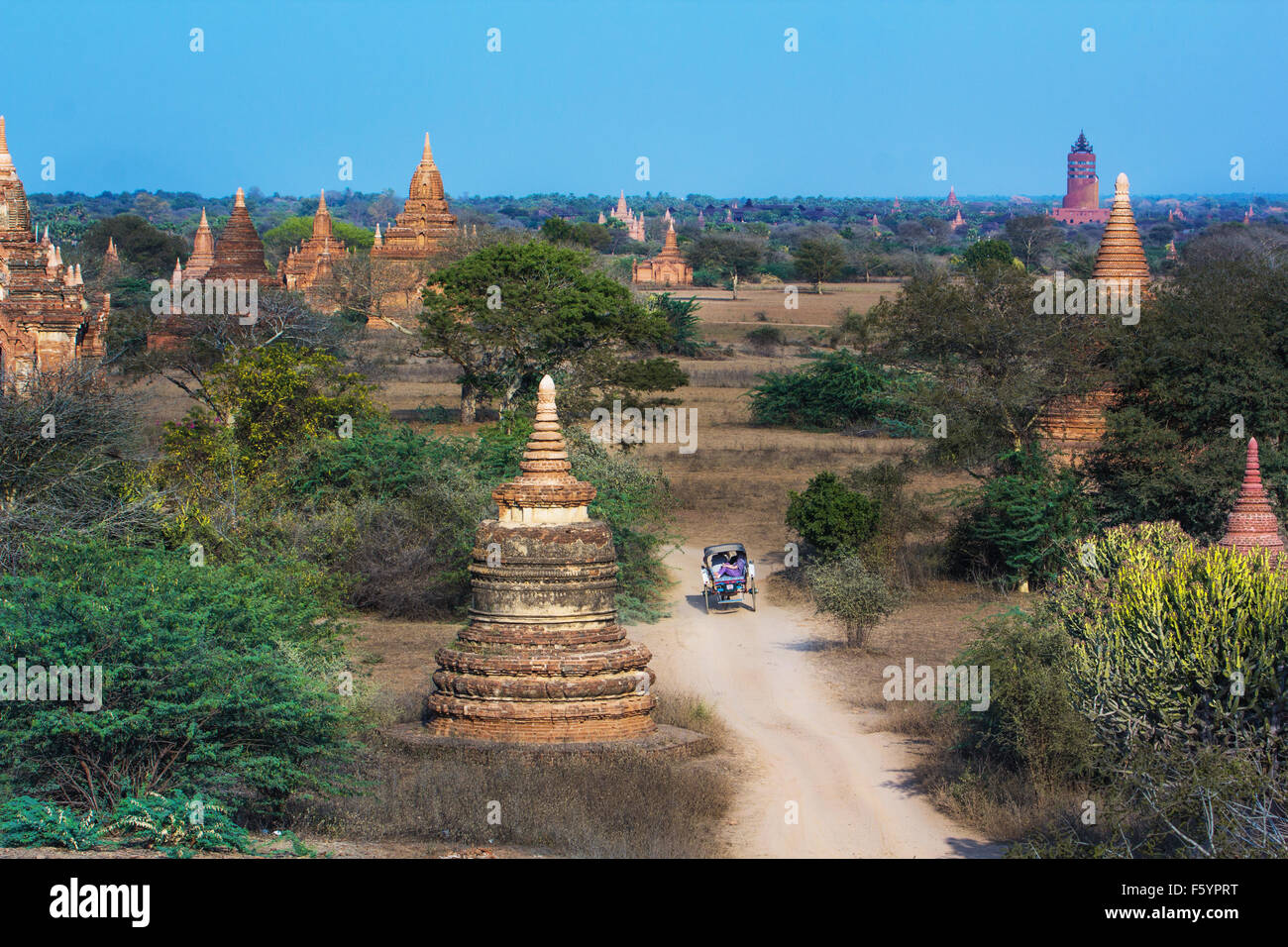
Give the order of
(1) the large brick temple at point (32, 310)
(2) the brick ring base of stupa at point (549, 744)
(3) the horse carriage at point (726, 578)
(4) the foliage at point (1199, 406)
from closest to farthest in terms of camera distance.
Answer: (2) the brick ring base of stupa at point (549, 744) → (1) the large brick temple at point (32, 310) → (4) the foliage at point (1199, 406) → (3) the horse carriage at point (726, 578)

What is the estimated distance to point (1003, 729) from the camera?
592 inches

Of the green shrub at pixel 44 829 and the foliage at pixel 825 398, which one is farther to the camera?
the foliage at pixel 825 398

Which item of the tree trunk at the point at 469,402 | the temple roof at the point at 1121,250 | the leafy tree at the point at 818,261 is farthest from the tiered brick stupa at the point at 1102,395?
the leafy tree at the point at 818,261

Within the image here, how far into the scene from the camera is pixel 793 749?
54.2ft

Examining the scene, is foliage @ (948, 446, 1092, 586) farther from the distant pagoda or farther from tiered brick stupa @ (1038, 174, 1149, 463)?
the distant pagoda

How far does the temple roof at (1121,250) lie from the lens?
95.7 ft

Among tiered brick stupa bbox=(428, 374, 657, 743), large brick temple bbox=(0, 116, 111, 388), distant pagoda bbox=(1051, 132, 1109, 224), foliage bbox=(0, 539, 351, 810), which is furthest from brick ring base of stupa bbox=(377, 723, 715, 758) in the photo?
distant pagoda bbox=(1051, 132, 1109, 224)

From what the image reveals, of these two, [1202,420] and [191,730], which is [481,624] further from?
[1202,420]

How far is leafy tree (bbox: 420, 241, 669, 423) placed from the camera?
35.9 meters

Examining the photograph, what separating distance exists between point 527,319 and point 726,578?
1335 cm

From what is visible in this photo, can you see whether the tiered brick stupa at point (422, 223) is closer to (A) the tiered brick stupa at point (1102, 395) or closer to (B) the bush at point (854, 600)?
(A) the tiered brick stupa at point (1102, 395)

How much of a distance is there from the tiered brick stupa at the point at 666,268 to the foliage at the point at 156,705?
3098 inches

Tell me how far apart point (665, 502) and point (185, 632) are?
17.7 m
